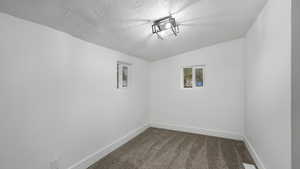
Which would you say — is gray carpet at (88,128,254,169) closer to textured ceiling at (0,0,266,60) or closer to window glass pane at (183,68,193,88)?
window glass pane at (183,68,193,88)

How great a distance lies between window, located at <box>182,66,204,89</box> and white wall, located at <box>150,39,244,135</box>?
140mm

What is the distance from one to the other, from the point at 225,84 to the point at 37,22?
11.8ft

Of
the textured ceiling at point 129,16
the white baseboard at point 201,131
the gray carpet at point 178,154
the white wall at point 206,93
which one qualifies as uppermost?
the textured ceiling at point 129,16

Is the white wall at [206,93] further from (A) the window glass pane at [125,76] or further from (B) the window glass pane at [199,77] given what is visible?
(A) the window glass pane at [125,76]

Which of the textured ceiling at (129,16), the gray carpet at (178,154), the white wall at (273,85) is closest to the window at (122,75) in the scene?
the textured ceiling at (129,16)

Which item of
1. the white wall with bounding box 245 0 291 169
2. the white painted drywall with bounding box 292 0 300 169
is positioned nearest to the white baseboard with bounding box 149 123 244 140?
the white wall with bounding box 245 0 291 169

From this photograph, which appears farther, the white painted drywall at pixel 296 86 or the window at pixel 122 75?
the window at pixel 122 75

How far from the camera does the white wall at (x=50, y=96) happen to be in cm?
115

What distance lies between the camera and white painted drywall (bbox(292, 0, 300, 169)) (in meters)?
1.04

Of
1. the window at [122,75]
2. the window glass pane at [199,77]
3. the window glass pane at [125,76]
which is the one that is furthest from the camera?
the window glass pane at [199,77]

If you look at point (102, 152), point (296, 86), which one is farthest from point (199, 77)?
point (102, 152)

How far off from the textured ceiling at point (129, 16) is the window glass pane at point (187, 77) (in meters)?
1.24

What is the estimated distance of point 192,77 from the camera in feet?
10.9

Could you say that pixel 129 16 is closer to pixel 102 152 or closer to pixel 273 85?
pixel 273 85
